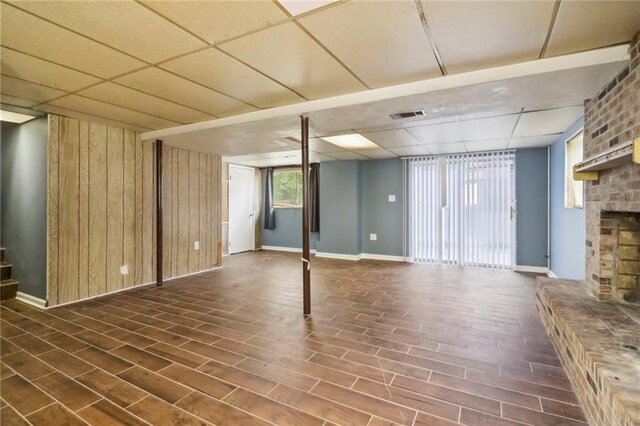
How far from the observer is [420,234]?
253 inches

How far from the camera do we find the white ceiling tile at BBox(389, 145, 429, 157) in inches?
212

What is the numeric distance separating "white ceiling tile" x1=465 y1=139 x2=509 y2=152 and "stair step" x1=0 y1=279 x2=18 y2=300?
668cm

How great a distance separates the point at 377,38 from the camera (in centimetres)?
200

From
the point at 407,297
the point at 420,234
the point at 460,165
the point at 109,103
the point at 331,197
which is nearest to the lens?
the point at 109,103

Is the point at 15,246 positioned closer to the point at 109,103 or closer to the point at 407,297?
the point at 109,103

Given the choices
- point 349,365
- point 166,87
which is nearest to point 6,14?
point 166,87

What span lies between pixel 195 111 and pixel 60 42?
149 cm

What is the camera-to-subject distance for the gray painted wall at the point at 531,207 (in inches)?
213

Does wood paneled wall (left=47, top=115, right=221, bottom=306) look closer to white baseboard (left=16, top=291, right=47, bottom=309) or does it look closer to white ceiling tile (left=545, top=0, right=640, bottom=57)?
white baseboard (left=16, top=291, right=47, bottom=309)

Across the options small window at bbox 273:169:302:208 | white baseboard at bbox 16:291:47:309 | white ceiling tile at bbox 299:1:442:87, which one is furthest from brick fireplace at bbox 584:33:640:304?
small window at bbox 273:169:302:208

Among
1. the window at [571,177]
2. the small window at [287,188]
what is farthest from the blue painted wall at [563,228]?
the small window at [287,188]

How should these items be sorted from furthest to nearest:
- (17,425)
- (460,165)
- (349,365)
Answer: (460,165), (349,365), (17,425)

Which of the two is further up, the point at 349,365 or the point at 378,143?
the point at 378,143

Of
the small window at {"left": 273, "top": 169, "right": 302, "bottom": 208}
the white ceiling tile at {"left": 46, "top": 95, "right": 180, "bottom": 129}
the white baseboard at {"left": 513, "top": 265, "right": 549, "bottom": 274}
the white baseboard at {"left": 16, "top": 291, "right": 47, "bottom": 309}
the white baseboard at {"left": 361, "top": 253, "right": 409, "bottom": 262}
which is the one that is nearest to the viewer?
the white ceiling tile at {"left": 46, "top": 95, "right": 180, "bottom": 129}
